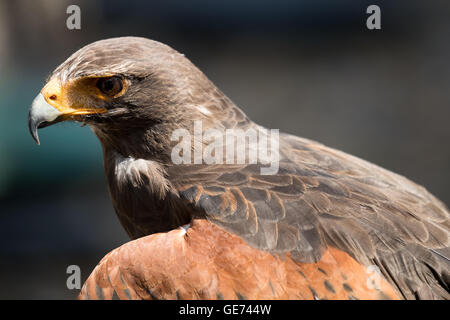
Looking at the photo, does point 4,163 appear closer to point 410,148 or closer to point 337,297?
point 410,148

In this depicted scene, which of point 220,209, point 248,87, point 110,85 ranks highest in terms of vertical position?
point 110,85

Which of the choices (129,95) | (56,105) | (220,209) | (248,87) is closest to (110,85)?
(129,95)

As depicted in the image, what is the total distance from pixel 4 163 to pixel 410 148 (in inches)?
209

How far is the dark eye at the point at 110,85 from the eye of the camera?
300 centimetres

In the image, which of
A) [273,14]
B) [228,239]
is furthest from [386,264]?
[273,14]

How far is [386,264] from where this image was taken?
8.71 ft

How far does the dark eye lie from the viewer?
3000mm

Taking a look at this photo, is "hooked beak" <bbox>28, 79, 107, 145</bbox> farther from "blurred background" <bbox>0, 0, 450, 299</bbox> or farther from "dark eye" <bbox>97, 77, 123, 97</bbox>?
"blurred background" <bbox>0, 0, 450, 299</bbox>

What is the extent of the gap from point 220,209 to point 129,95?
2.59 feet

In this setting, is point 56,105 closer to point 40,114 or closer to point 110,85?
point 40,114

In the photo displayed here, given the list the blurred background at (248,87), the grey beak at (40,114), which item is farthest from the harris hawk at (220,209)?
the blurred background at (248,87)

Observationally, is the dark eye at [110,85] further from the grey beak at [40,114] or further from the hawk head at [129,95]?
the grey beak at [40,114]

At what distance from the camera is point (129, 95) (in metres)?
3.07

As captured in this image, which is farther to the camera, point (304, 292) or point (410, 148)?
point (410, 148)
